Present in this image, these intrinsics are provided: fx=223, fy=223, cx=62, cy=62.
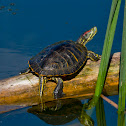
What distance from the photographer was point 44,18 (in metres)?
7.46

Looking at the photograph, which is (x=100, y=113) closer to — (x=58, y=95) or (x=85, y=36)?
(x=58, y=95)

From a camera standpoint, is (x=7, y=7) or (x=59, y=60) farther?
(x=7, y=7)

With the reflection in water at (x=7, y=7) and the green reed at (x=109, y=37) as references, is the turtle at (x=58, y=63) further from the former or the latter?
the reflection in water at (x=7, y=7)

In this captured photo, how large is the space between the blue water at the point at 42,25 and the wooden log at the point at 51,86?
1.19m

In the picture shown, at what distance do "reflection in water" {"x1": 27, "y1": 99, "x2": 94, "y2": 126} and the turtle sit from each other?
7.4 inches

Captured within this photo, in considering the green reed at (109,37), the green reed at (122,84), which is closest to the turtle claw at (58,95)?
the green reed at (109,37)

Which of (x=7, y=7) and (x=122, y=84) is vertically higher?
(x=7, y=7)

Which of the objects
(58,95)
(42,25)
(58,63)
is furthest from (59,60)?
(42,25)

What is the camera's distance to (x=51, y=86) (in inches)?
138

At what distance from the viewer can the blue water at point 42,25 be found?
563cm

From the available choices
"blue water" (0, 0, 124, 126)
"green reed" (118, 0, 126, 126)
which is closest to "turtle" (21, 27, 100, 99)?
"green reed" (118, 0, 126, 126)

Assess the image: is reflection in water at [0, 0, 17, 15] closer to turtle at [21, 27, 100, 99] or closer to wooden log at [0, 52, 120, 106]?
turtle at [21, 27, 100, 99]

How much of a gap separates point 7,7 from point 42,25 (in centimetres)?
160

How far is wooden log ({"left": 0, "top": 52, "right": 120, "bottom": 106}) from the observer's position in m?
3.33
